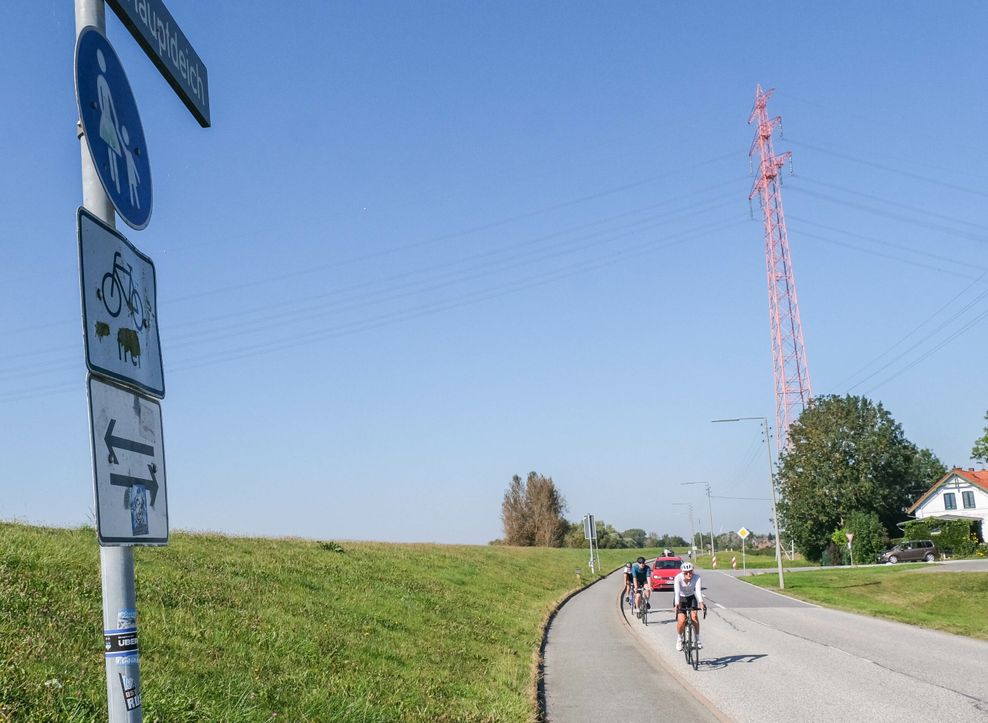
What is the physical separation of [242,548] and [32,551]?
10.4 m

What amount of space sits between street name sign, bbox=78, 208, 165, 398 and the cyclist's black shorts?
50.4 feet

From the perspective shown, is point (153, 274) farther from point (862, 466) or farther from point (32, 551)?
point (862, 466)

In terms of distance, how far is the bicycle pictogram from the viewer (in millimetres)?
2984

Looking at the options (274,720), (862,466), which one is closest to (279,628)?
(274,720)

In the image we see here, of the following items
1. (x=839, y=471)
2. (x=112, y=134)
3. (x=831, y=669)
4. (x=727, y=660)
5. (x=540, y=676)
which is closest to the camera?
(x=112, y=134)

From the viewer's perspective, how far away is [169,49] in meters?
3.93

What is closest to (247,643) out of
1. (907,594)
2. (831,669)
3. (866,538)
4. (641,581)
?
(831,669)

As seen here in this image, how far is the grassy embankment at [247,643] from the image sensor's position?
816cm

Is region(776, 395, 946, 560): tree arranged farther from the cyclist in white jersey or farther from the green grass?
the cyclist in white jersey

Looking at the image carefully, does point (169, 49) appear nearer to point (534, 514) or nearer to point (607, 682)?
point (607, 682)

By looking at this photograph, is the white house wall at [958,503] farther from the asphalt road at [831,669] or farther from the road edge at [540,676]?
the road edge at [540,676]

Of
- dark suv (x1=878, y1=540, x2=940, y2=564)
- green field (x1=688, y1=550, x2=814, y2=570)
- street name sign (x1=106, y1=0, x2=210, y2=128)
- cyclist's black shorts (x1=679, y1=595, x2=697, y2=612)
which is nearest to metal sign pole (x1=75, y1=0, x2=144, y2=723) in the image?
street name sign (x1=106, y1=0, x2=210, y2=128)

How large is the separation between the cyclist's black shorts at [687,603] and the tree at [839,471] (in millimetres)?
65292

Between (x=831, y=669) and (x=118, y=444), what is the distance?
15.4 metres
